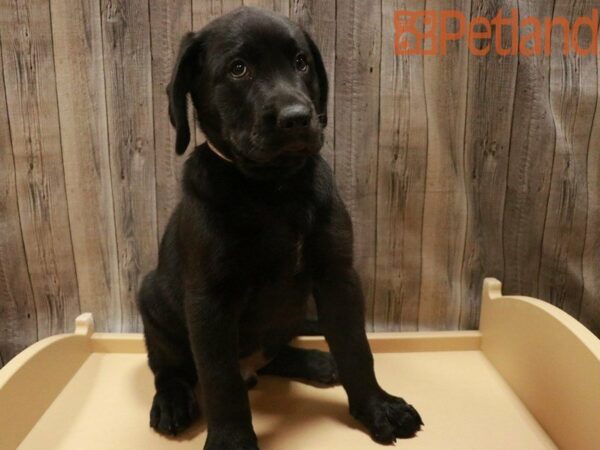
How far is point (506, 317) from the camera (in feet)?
4.52

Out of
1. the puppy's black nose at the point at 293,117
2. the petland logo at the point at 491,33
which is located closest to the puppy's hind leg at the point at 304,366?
the puppy's black nose at the point at 293,117

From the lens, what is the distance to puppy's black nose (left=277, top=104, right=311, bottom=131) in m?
0.89

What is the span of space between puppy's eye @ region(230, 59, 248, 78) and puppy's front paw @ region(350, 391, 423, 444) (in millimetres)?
686

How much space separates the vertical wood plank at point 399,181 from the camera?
1.37 metres

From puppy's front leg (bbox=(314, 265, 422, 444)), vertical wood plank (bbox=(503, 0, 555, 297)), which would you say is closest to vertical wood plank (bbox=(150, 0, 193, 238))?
puppy's front leg (bbox=(314, 265, 422, 444))

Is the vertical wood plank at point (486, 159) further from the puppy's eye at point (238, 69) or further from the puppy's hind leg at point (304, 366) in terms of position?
the puppy's eye at point (238, 69)

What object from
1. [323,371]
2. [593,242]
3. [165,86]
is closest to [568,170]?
[593,242]

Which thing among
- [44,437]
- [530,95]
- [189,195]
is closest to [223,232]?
[189,195]

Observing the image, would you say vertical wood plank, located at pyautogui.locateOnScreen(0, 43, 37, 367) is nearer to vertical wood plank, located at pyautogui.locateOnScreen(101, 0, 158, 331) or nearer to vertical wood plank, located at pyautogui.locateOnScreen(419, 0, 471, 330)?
vertical wood plank, located at pyautogui.locateOnScreen(101, 0, 158, 331)

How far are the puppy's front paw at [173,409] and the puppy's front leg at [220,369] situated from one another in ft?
0.50

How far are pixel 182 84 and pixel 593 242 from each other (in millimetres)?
1106

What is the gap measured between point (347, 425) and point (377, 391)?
4.0 inches

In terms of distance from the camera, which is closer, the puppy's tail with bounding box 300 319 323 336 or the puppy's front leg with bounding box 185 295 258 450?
the puppy's front leg with bounding box 185 295 258 450

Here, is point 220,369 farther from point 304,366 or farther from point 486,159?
point 486,159
